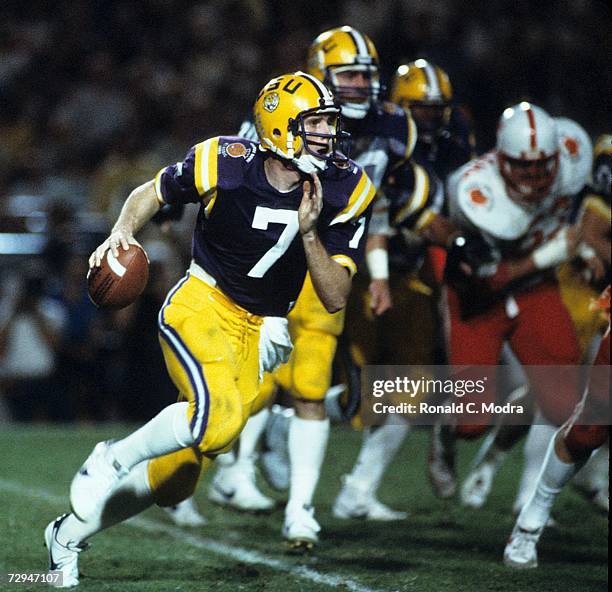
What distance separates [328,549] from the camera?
173 inches

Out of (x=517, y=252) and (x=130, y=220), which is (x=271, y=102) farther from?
(x=517, y=252)

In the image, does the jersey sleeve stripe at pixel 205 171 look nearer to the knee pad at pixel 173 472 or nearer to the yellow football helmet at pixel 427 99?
the knee pad at pixel 173 472

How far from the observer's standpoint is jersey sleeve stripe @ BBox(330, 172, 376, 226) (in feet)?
12.6

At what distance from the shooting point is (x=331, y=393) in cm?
560

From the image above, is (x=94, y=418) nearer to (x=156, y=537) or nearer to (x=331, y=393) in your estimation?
(x=331, y=393)

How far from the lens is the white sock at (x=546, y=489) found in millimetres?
4051

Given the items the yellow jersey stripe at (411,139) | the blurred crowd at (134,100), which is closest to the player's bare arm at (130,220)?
the yellow jersey stripe at (411,139)

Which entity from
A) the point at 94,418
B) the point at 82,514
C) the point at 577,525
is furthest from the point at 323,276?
the point at 94,418

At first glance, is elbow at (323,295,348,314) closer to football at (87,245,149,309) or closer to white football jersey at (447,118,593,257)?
football at (87,245,149,309)

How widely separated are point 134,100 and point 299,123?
519cm

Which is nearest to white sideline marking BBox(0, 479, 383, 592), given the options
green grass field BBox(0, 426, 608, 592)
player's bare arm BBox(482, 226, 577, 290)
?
green grass field BBox(0, 426, 608, 592)

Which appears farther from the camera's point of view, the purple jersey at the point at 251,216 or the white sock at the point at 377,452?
the white sock at the point at 377,452

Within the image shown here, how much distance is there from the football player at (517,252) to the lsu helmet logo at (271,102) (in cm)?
136

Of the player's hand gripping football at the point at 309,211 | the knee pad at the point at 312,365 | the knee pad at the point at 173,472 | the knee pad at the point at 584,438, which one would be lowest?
the knee pad at the point at 173,472
